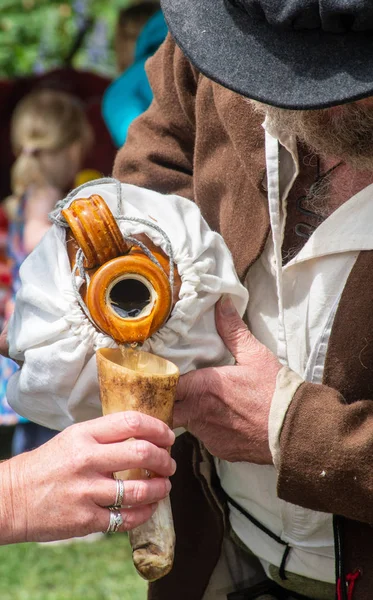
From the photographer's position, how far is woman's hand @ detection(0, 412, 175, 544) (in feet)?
4.40

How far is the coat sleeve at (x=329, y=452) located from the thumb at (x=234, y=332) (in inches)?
5.1

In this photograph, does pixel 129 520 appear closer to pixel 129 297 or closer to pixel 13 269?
pixel 129 297

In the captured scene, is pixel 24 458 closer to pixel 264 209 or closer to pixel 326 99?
pixel 264 209

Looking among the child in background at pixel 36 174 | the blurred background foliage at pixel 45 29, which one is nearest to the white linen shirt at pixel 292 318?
the child in background at pixel 36 174

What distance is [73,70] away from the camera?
19.3 ft

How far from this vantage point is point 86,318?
1409 millimetres

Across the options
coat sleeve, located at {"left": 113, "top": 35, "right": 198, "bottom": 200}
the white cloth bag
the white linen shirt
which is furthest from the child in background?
the white cloth bag

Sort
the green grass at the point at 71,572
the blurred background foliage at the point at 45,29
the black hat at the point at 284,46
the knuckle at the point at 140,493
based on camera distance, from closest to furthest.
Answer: the black hat at the point at 284,46, the knuckle at the point at 140,493, the green grass at the point at 71,572, the blurred background foliage at the point at 45,29

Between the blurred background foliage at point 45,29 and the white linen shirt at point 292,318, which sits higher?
the white linen shirt at point 292,318

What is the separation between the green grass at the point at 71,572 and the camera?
135 inches

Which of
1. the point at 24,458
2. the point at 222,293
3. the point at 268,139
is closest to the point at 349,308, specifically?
the point at 222,293

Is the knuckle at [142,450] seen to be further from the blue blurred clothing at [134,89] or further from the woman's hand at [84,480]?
the blue blurred clothing at [134,89]

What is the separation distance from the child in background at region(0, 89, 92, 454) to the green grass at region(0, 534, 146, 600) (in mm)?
618

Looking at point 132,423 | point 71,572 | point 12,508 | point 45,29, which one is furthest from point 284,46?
point 45,29
